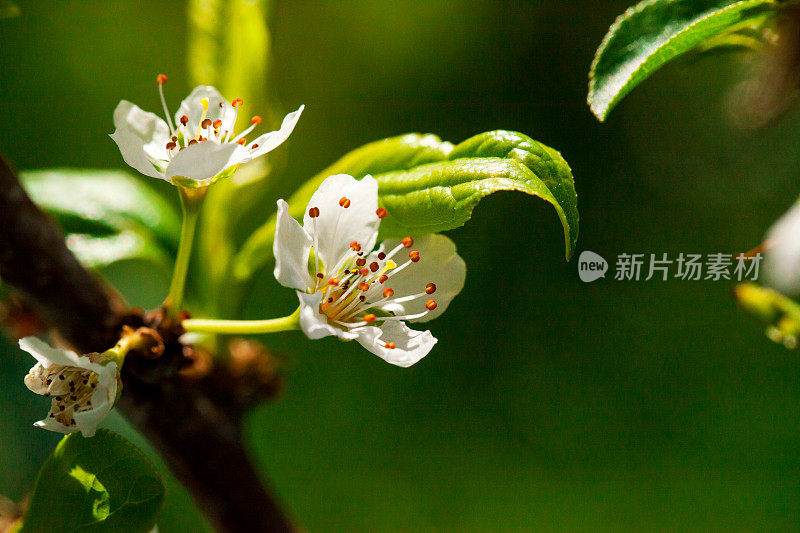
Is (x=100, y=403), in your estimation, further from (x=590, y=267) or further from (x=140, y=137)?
(x=590, y=267)

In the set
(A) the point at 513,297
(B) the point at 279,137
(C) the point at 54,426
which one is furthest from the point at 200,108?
(A) the point at 513,297

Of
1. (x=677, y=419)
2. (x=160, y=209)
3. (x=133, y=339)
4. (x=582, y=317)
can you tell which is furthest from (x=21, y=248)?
(x=677, y=419)

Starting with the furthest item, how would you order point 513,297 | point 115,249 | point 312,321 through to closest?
point 513,297 < point 115,249 < point 312,321

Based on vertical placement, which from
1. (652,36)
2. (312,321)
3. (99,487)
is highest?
(652,36)

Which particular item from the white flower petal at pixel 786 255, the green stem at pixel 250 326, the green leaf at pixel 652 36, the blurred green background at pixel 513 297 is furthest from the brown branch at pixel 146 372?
the blurred green background at pixel 513 297

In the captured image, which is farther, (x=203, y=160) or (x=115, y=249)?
(x=115, y=249)

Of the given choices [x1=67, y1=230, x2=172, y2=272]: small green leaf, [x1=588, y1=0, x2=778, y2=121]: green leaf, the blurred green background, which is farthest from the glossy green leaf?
the blurred green background

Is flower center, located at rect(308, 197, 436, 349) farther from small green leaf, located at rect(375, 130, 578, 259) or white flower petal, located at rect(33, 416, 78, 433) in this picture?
white flower petal, located at rect(33, 416, 78, 433)
